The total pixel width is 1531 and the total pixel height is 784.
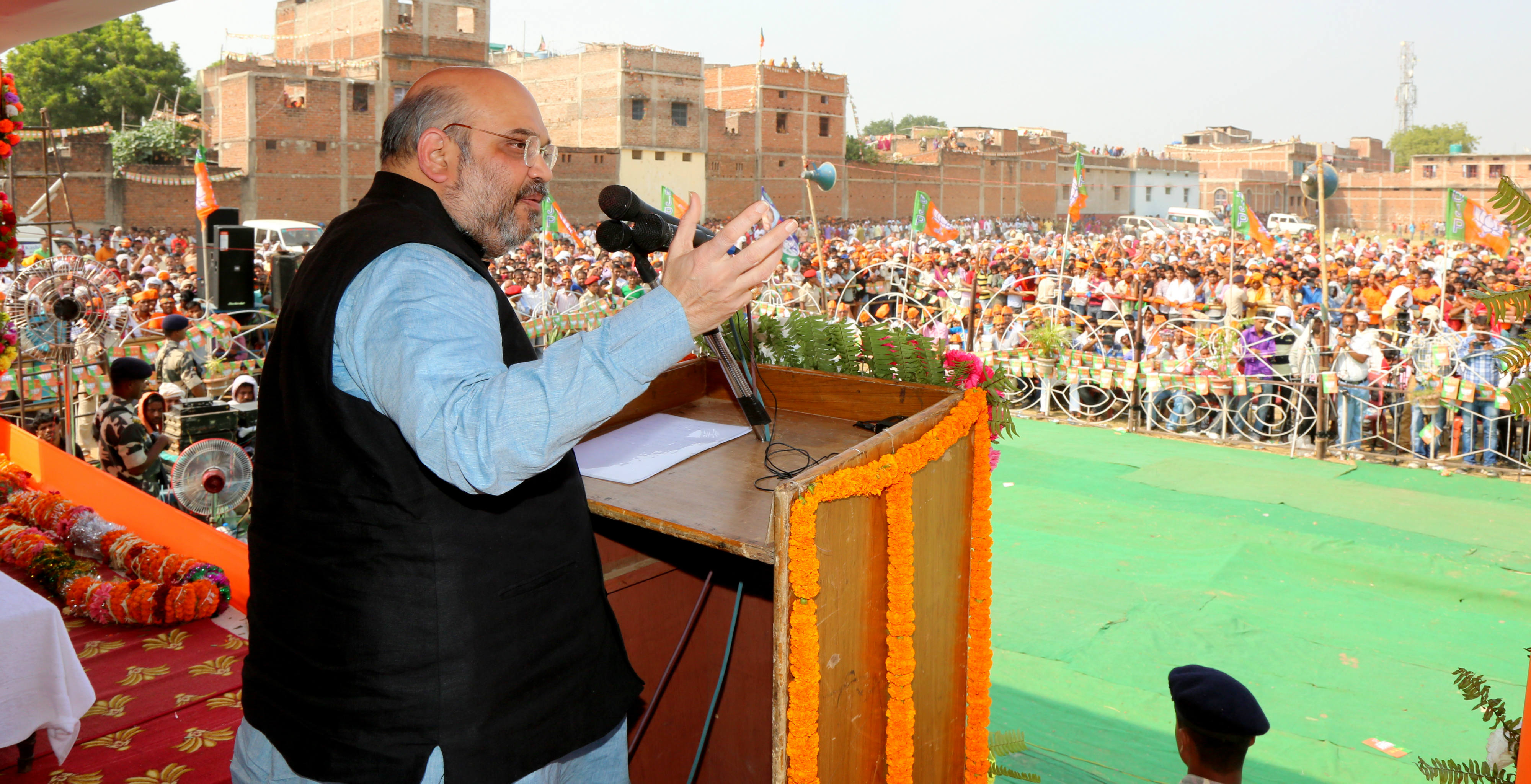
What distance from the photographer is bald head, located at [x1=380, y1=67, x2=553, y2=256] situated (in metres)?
1.27

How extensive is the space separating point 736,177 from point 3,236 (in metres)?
41.2

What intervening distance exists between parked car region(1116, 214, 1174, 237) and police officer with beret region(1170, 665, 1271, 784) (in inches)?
1114

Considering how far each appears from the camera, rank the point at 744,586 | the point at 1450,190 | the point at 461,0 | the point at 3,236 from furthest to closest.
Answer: the point at 461,0, the point at 1450,190, the point at 3,236, the point at 744,586

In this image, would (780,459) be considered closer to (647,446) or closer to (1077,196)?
(647,446)

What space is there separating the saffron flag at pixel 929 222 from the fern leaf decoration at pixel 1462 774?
38.2 ft

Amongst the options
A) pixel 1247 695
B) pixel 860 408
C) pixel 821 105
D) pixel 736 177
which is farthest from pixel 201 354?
pixel 821 105

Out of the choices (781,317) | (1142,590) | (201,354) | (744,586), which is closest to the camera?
(744,586)

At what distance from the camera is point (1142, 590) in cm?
515

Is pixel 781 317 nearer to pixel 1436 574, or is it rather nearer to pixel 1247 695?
pixel 1247 695

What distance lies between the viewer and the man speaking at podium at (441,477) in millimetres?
959

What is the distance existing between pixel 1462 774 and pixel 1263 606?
329 cm

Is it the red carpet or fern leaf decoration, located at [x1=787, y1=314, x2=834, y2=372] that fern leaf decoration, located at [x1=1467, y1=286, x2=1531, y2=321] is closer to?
fern leaf decoration, located at [x1=787, y1=314, x2=834, y2=372]

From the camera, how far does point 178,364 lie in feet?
23.0

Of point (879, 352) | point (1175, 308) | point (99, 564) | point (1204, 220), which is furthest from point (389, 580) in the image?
point (1204, 220)
